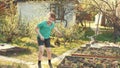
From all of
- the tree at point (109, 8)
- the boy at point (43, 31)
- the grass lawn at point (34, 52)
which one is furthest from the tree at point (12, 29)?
the boy at point (43, 31)

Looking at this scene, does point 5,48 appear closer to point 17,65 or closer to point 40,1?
point 17,65

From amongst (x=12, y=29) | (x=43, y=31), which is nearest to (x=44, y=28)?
(x=43, y=31)

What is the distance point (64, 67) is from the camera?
9852mm

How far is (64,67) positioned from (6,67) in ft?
6.13

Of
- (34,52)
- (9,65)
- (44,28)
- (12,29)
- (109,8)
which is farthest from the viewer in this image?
(12,29)

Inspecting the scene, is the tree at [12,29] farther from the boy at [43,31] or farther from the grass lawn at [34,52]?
the boy at [43,31]

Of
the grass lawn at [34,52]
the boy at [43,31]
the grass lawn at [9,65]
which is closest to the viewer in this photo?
the boy at [43,31]

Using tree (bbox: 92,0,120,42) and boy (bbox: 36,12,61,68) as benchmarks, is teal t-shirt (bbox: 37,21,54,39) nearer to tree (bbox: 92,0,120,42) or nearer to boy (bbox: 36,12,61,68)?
boy (bbox: 36,12,61,68)

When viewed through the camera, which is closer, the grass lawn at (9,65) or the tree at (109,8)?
the grass lawn at (9,65)

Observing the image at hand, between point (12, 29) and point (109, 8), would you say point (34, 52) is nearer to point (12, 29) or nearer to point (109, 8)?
point (12, 29)

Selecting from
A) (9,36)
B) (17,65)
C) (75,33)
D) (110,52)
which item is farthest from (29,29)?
(17,65)

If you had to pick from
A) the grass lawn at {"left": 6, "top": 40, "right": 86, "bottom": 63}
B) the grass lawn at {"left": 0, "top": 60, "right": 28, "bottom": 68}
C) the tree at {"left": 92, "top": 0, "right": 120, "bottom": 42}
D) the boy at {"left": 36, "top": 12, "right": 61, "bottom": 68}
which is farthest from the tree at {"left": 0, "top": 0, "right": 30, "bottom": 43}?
the boy at {"left": 36, "top": 12, "right": 61, "bottom": 68}

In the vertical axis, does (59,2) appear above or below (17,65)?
Result: above

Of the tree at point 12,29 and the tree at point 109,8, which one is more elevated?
the tree at point 109,8
